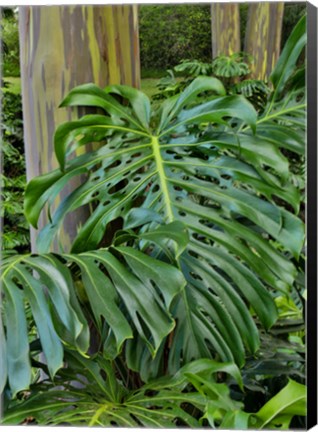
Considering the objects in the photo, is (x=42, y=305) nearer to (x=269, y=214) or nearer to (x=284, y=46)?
(x=269, y=214)

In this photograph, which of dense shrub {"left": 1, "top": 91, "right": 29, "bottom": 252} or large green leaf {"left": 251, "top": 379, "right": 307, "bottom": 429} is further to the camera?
dense shrub {"left": 1, "top": 91, "right": 29, "bottom": 252}

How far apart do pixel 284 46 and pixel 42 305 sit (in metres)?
0.72

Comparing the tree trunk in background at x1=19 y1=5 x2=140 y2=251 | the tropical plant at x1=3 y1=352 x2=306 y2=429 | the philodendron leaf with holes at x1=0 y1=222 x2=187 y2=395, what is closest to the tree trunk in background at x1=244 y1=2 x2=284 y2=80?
the tree trunk in background at x1=19 y1=5 x2=140 y2=251

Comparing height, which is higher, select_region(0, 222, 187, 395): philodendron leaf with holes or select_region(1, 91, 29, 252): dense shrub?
select_region(1, 91, 29, 252): dense shrub

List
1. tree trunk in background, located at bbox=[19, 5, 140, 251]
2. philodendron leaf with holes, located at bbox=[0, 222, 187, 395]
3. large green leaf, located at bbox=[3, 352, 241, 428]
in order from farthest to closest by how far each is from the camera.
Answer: tree trunk in background, located at bbox=[19, 5, 140, 251]
large green leaf, located at bbox=[3, 352, 241, 428]
philodendron leaf with holes, located at bbox=[0, 222, 187, 395]

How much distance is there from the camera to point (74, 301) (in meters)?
1.46

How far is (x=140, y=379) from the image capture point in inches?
65.7

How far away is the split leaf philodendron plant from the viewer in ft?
4.82

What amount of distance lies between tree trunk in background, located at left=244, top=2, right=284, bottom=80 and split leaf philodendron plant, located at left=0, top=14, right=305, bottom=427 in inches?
1.3

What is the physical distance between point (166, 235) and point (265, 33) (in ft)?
1.56

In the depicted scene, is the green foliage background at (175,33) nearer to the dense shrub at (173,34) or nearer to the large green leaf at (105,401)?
the dense shrub at (173,34)

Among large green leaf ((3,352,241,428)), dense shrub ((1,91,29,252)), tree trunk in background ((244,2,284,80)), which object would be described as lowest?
large green leaf ((3,352,241,428))

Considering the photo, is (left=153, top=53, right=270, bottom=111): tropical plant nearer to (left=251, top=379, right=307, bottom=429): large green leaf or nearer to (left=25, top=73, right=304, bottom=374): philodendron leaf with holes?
(left=25, top=73, right=304, bottom=374): philodendron leaf with holes

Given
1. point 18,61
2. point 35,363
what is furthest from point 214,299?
point 18,61
